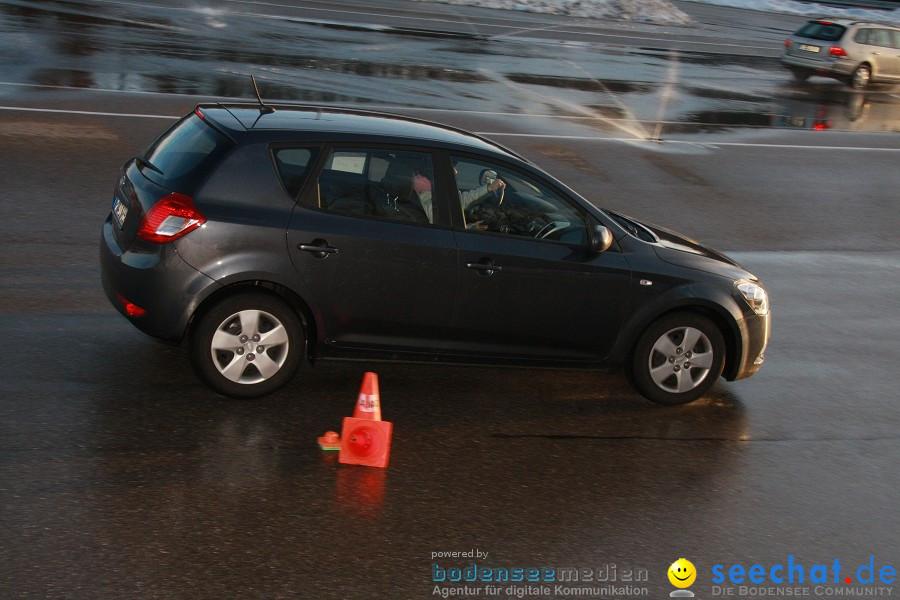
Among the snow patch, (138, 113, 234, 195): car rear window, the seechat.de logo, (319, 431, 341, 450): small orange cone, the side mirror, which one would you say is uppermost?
the snow patch

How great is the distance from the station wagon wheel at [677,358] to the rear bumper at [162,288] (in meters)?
2.85

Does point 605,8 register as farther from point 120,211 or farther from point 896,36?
point 120,211

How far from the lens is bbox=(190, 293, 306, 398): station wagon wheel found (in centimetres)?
627

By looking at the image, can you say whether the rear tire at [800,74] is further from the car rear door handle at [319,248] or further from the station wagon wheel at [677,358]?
the car rear door handle at [319,248]

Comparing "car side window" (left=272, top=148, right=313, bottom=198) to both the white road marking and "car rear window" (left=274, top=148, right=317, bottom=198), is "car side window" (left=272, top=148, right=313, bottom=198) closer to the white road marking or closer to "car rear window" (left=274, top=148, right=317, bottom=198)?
"car rear window" (left=274, top=148, right=317, bottom=198)

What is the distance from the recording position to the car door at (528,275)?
6699 mm

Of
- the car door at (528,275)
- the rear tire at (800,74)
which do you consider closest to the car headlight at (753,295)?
the car door at (528,275)

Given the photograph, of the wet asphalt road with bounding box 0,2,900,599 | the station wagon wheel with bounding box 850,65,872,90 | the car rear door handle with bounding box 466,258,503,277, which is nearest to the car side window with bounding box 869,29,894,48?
the station wagon wheel with bounding box 850,65,872,90

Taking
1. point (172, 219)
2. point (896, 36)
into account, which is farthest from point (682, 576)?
point (896, 36)

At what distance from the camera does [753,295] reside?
24.0 ft

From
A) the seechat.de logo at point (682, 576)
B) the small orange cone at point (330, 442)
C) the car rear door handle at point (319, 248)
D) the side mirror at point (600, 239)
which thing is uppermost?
the side mirror at point (600, 239)

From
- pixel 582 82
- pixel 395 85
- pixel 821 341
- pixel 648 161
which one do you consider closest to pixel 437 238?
pixel 821 341

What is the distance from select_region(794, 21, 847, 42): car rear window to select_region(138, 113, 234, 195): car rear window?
2306 cm

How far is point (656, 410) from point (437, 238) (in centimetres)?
192
